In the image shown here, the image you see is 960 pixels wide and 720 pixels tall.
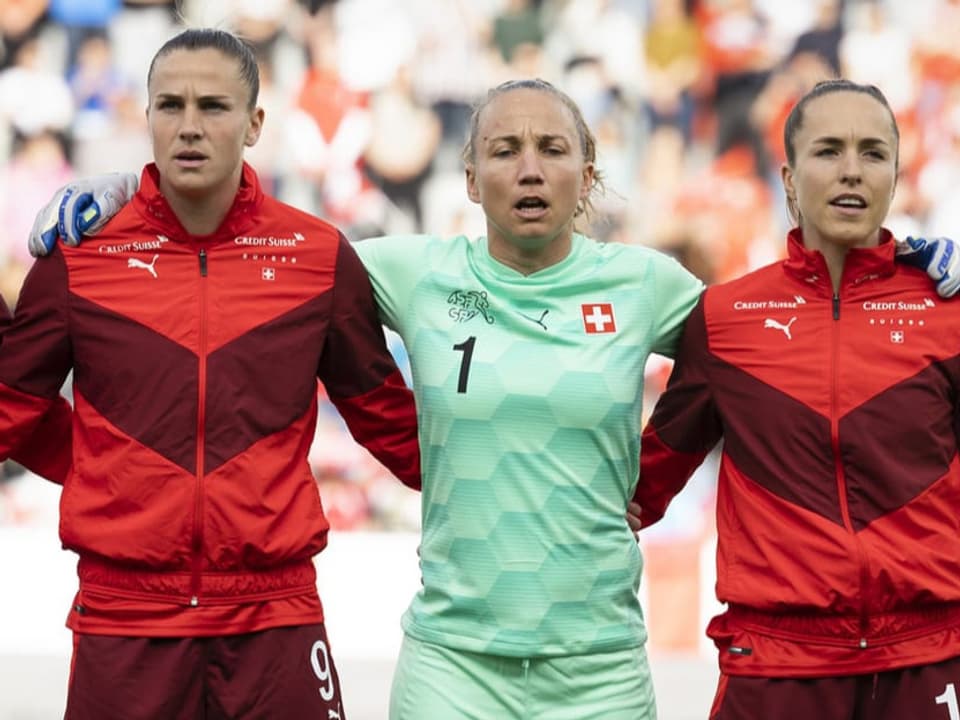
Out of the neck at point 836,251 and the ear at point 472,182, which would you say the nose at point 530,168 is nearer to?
the ear at point 472,182

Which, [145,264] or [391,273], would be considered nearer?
[145,264]

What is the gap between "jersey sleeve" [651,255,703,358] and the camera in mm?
3994

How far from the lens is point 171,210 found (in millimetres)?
3934

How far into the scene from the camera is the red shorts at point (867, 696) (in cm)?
371

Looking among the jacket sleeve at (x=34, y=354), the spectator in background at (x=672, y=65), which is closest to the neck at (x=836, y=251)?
the jacket sleeve at (x=34, y=354)

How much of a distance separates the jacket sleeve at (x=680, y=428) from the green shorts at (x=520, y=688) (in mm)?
587

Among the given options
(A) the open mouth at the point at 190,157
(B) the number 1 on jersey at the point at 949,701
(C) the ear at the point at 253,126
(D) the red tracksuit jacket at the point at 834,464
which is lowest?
(B) the number 1 on jersey at the point at 949,701

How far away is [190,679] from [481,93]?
504 centimetres

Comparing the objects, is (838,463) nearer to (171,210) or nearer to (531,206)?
(531,206)

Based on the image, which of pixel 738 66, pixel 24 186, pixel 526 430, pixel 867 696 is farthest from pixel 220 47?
pixel 738 66

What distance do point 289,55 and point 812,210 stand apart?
4.92 m

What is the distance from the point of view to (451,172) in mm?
8336

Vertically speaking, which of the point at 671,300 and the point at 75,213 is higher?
the point at 75,213

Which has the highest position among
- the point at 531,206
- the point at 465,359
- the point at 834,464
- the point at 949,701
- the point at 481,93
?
the point at 481,93
